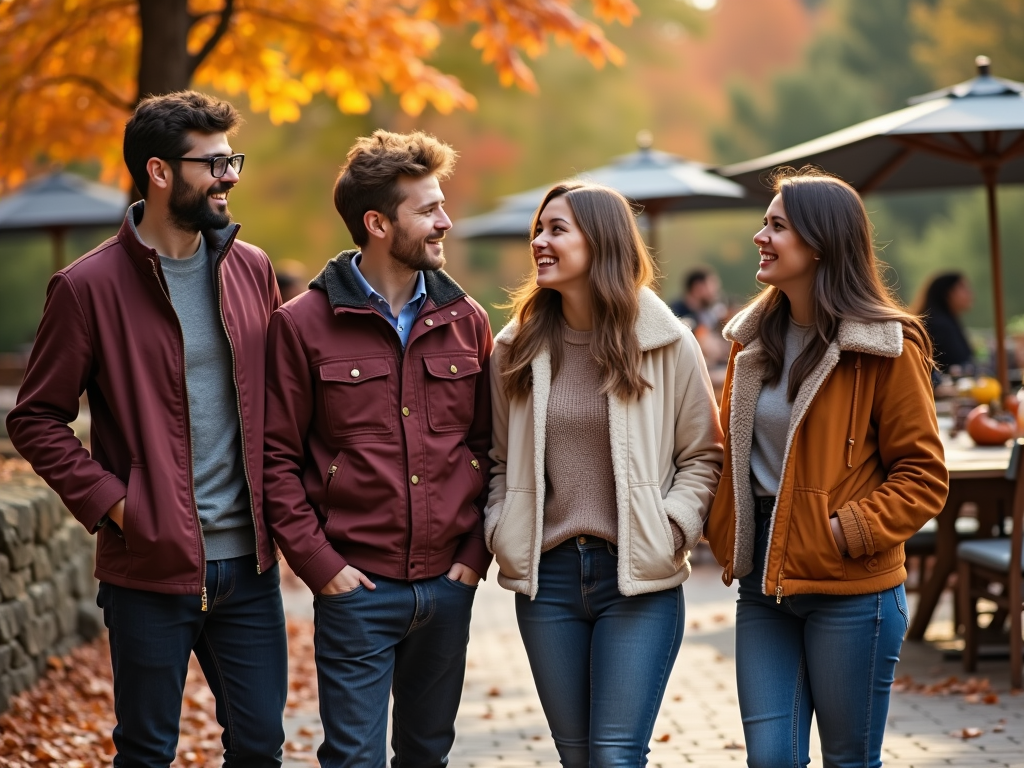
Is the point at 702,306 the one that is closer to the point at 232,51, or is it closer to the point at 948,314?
the point at 948,314

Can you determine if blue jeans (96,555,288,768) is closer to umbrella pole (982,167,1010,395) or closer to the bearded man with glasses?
the bearded man with glasses

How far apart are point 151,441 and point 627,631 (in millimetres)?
1384

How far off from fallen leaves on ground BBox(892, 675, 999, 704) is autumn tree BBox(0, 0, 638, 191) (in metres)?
4.07

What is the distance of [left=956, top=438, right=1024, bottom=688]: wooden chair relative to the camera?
594 centimetres

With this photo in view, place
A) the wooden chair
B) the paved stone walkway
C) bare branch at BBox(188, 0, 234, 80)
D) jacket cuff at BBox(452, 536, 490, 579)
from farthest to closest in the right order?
bare branch at BBox(188, 0, 234, 80), the wooden chair, the paved stone walkway, jacket cuff at BBox(452, 536, 490, 579)

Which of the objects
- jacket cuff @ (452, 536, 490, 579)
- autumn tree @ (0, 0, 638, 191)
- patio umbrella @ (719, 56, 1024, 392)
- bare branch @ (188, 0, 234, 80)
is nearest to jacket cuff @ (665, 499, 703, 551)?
jacket cuff @ (452, 536, 490, 579)

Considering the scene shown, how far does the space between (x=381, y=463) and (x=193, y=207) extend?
2.86 ft

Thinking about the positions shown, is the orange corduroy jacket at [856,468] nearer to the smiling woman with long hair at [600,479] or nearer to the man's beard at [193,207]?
the smiling woman with long hair at [600,479]

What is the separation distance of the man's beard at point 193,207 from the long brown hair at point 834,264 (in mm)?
1567

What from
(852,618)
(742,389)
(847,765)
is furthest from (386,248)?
(847,765)

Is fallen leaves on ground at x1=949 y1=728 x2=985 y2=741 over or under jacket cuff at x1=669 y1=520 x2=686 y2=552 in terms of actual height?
under

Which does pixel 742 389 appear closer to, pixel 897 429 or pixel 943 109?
pixel 897 429

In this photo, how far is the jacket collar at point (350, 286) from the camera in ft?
12.0

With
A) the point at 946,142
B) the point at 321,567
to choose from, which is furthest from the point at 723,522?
the point at 946,142
